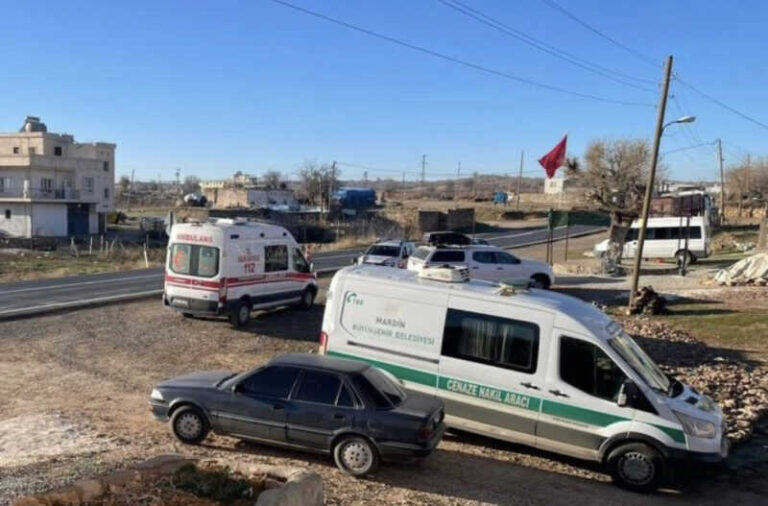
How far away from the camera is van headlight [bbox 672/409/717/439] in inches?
327

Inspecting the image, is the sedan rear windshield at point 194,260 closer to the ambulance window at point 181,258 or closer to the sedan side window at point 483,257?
the ambulance window at point 181,258

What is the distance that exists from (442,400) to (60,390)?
693cm

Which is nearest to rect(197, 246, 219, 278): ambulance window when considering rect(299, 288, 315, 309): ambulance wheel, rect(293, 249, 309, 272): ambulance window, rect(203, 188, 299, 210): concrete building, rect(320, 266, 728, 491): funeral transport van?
rect(293, 249, 309, 272): ambulance window

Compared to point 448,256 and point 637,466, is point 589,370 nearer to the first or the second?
point 637,466

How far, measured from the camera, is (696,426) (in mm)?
8336

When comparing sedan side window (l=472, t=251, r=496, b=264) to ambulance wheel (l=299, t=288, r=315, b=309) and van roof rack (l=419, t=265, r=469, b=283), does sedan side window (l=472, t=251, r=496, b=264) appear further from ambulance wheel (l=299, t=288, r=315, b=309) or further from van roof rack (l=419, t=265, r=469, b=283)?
van roof rack (l=419, t=265, r=469, b=283)

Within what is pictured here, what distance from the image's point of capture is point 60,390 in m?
12.1

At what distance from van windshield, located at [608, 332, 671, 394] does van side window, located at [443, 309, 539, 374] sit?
1.04m

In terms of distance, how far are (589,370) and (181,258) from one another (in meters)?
11.8

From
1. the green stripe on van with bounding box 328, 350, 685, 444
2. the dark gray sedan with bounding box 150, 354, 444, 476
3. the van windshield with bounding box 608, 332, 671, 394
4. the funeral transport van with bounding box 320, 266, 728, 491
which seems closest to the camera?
the dark gray sedan with bounding box 150, 354, 444, 476

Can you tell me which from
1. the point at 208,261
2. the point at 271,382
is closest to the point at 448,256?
the point at 208,261

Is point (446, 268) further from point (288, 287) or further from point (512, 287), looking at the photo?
point (288, 287)

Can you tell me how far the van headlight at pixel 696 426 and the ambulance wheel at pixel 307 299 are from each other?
1379 centimetres

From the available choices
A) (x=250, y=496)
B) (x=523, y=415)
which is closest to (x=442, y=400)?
(x=523, y=415)
